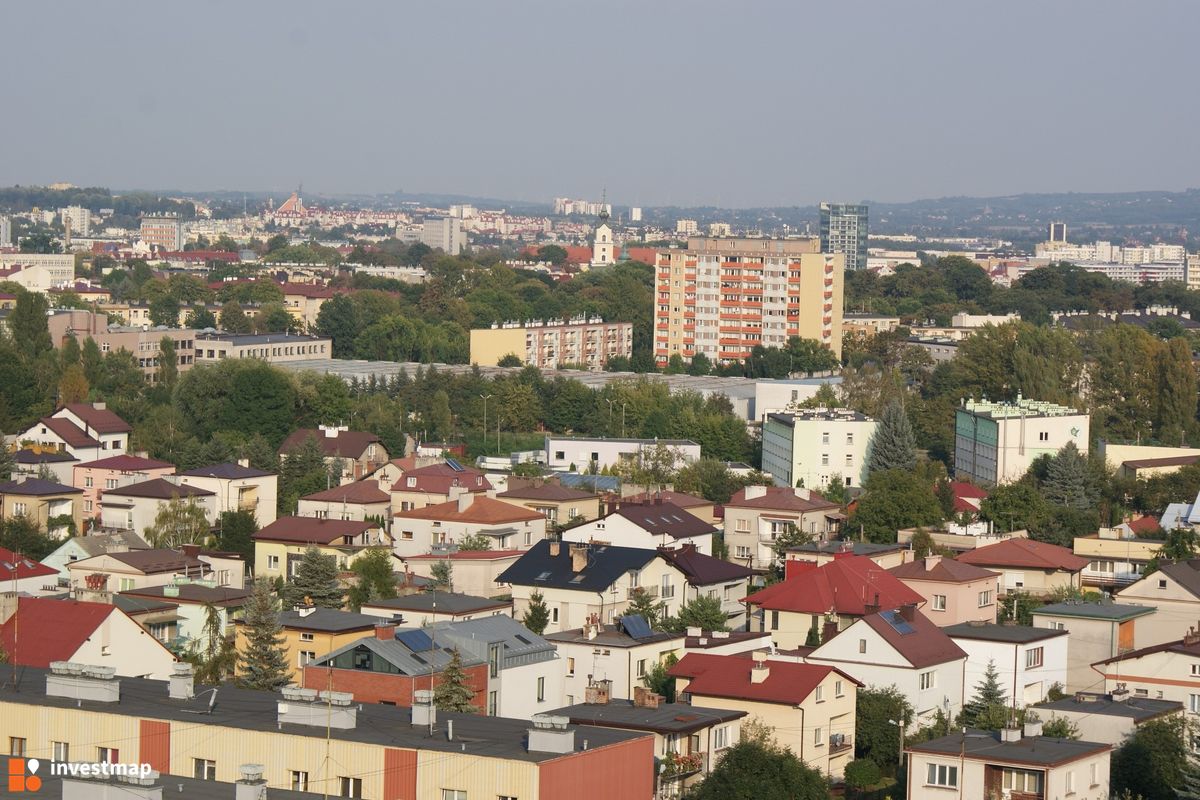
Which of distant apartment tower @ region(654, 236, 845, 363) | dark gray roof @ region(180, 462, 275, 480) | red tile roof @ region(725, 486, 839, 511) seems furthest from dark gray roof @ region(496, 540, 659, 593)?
distant apartment tower @ region(654, 236, 845, 363)

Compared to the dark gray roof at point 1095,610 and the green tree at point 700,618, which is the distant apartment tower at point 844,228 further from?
the green tree at point 700,618

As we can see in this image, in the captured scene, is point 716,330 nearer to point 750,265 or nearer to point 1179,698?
point 750,265

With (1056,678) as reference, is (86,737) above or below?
above

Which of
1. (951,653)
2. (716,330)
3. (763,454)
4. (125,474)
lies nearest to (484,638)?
(951,653)

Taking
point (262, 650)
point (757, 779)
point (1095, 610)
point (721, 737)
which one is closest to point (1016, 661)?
point (1095, 610)

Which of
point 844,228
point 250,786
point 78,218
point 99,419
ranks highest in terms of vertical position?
point 250,786

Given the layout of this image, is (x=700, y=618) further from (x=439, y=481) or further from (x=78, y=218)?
(x=78, y=218)
